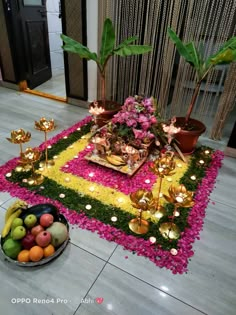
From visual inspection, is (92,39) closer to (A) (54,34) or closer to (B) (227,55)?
(B) (227,55)

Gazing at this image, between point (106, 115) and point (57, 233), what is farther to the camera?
point (106, 115)

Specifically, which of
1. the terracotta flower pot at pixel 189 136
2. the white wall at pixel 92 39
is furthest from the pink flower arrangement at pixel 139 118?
the white wall at pixel 92 39

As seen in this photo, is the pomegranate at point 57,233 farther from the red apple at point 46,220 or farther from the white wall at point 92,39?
the white wall at point 92,39

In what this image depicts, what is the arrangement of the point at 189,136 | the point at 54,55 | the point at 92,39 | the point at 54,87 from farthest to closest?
the point at 54,55 < the point at 54,87 < the point at 92,39 < the point at 189,136

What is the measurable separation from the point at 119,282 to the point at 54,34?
186 inches

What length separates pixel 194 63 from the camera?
75.9 inches

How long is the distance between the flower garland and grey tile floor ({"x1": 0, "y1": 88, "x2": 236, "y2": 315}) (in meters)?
0.05

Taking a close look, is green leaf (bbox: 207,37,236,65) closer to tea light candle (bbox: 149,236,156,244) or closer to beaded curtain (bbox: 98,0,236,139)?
beaded curtain (bbox: 98,0,236,139)

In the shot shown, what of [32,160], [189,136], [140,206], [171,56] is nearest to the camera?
[140,206]

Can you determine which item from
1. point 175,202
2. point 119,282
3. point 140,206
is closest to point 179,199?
point 175,202

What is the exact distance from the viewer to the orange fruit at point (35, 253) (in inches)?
45.9

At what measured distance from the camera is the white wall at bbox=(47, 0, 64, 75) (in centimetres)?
432

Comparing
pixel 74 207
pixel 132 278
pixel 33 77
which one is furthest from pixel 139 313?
pixel 33 77

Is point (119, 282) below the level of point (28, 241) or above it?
below
